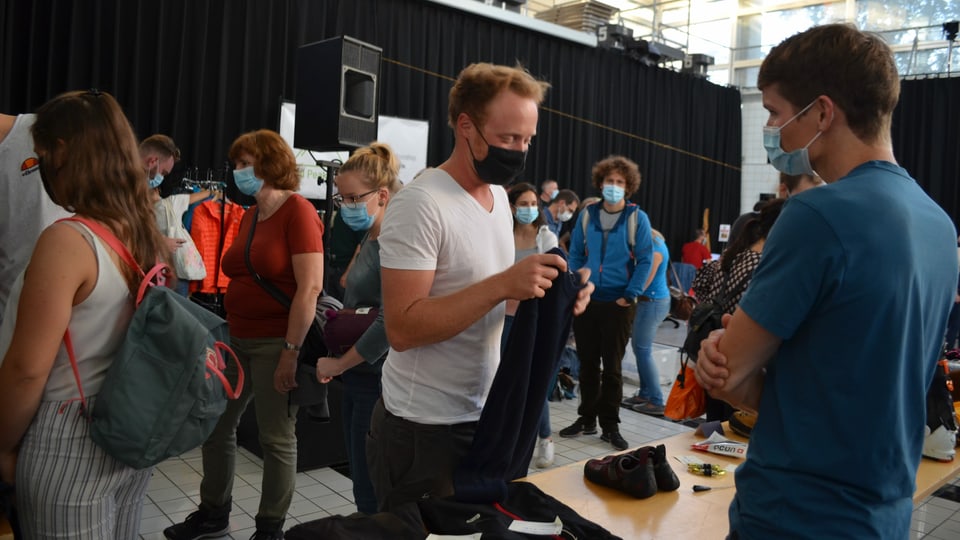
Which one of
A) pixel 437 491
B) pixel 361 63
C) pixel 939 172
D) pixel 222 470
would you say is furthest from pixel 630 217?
pixel 939 172

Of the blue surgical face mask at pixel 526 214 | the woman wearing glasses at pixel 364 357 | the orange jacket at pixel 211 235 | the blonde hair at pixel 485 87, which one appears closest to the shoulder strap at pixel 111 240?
the woman wearing glasses at pixel 364 357

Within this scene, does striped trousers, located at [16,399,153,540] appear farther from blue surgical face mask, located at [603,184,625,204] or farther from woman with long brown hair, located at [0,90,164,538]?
blue surgical face mask, located at [603,184,625,204]

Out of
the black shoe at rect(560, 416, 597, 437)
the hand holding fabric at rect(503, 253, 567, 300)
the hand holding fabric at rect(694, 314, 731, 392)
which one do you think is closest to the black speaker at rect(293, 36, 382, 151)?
the black shoe at rect(560, 416, 597, 437)

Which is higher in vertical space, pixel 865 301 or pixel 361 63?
pixel 361 63

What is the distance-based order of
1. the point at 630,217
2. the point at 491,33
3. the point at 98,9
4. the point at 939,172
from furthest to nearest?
the point at 939,172 → the point at 491,33 → the point at 98,9 → the point at 630,217

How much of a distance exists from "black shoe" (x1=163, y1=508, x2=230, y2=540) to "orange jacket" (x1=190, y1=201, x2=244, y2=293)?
2.67m

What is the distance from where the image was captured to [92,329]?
146 cm

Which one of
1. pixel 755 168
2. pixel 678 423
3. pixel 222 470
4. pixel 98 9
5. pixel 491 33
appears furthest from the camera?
pixel 755 168

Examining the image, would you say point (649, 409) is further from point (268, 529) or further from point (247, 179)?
point (247, 179)

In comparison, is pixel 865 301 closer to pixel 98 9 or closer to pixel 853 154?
pixel 853 154

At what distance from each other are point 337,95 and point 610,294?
2.07 metres

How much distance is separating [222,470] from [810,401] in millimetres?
2289

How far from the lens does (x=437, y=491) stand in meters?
1.50

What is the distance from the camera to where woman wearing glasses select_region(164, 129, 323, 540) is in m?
2.48
